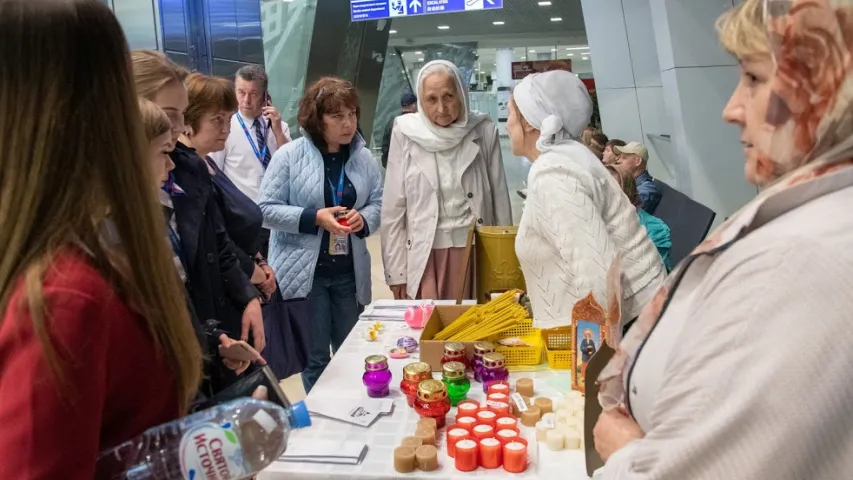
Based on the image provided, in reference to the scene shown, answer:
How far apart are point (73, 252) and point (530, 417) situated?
1112 millimetres

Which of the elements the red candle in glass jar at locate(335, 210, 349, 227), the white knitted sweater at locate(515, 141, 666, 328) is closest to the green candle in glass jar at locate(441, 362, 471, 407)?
the white knitted sweater at locate(515, 141, 666, 328)

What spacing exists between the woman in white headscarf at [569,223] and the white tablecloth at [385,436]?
0.26 meters

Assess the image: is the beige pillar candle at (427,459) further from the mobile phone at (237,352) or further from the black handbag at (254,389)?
the mobile phone at (237,352)

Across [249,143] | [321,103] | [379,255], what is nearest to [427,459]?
[321,103]

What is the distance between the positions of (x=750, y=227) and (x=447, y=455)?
2.85 feet

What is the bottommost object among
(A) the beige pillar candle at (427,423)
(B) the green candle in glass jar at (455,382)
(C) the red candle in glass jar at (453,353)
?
(A) the beige pillar candle at (427,423)

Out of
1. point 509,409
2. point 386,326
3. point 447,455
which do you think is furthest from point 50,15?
point 386,326

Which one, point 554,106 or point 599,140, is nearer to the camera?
point 554,106

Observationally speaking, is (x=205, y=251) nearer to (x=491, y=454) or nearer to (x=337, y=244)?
(x=337, y=244)

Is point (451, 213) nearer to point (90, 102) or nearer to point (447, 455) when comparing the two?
point (447, 455)

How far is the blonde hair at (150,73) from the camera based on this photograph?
1.67 metres

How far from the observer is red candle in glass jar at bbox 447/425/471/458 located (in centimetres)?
141

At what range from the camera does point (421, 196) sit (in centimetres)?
293

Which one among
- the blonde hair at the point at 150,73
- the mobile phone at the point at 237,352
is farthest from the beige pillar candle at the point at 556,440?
the blonde hair at the point at 150,73
